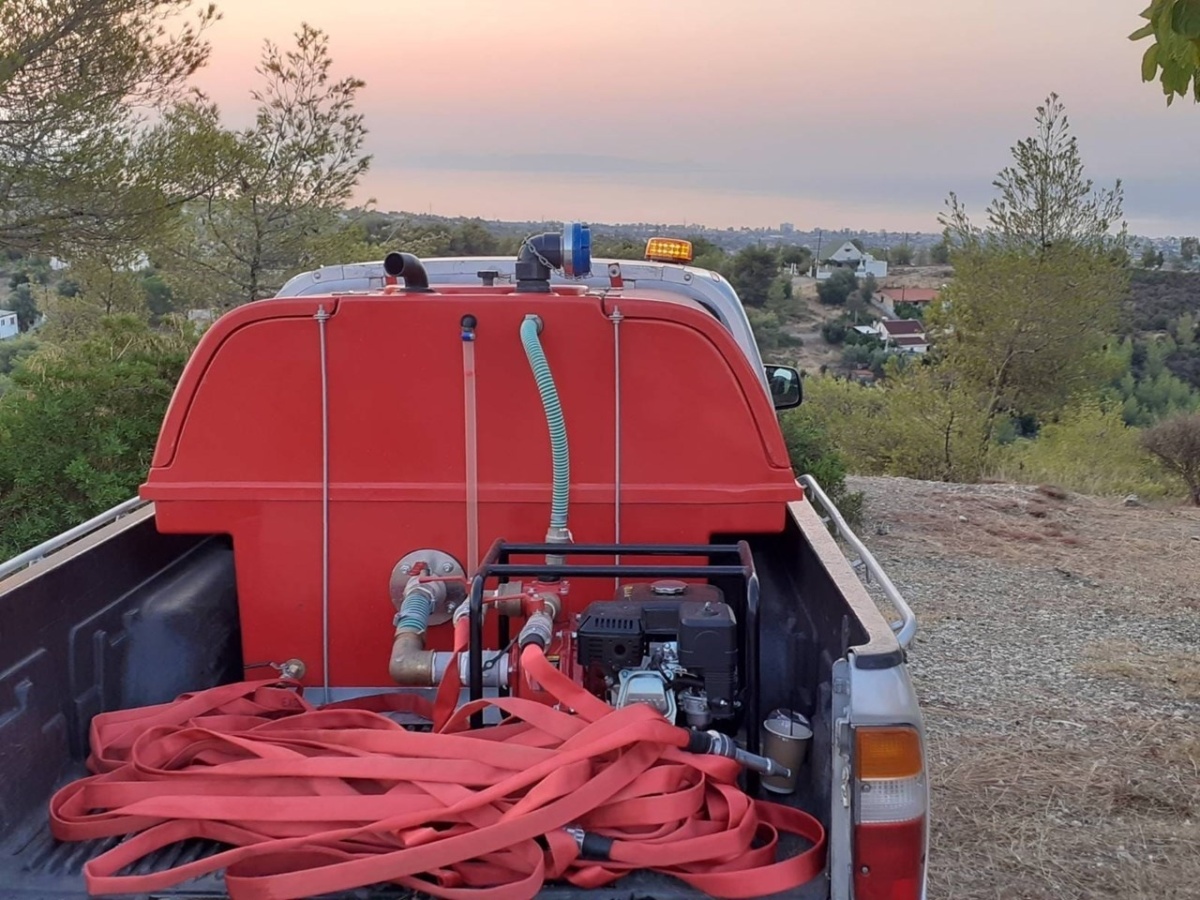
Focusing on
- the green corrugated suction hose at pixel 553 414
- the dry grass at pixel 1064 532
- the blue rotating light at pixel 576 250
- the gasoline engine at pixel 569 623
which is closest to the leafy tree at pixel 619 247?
the blue rotating light at pixel 576 250

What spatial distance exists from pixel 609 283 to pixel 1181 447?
1472 centimetres

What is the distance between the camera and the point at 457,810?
1939 millimetres

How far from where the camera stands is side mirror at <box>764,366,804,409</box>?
4219 millimetres

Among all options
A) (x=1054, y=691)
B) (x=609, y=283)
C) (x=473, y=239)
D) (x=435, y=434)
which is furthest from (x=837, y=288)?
(x=435, y=434)

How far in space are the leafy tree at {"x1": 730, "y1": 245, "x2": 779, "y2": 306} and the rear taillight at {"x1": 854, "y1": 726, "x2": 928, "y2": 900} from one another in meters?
22.4

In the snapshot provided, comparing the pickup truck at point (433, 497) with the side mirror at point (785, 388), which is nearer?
the pickup truck at point (433, 497)

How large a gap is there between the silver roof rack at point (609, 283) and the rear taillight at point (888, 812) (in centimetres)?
214

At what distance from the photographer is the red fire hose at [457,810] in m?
1.88

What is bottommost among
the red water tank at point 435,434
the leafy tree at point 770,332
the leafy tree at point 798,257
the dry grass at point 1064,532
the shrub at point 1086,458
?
the shrub at point 1086,458

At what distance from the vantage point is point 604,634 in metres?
2.37

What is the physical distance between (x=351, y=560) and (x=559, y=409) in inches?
28.8

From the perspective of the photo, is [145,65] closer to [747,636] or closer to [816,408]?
[747,636]

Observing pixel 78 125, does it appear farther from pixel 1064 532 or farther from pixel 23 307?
pixel 23 307

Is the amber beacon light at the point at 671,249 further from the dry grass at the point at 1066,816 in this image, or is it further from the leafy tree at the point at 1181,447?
the leafy tree at the point at 1181,447
